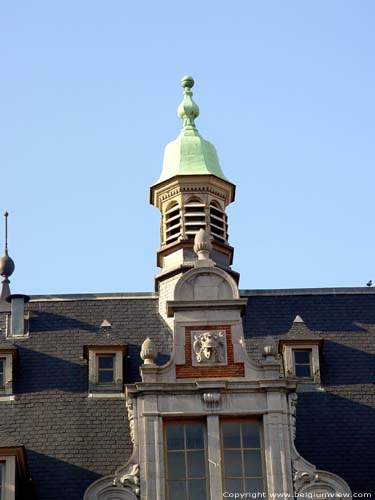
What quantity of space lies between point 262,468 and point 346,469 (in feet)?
9.76

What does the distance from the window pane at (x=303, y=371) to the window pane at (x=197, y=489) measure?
21.1ft

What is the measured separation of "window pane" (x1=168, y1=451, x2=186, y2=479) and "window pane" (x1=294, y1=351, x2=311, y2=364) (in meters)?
6.42

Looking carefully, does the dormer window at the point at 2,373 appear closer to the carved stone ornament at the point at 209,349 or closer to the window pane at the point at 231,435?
the carved stone ornament at the point at 209,349

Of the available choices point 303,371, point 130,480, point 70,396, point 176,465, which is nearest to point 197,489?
point 176,465

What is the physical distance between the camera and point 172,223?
53.9 meters

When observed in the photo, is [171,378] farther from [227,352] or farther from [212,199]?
[212,199]

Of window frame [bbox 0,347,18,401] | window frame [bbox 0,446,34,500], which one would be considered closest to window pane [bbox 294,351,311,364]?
window frame [bbox 0,347,18,401]

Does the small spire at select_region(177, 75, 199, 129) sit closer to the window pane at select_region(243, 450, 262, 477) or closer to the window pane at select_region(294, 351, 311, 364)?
the window pane at select_region(294, 351, 311, 364)

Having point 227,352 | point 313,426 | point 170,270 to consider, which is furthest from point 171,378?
point 170,270

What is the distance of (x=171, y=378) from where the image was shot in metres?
44.1

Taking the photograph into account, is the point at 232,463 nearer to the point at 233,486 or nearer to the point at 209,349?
the point at 233,486

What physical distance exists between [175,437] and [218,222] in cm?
1156

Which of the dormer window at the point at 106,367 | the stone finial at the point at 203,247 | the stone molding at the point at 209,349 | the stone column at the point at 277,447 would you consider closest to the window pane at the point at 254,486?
the stone column at the point at 277,447

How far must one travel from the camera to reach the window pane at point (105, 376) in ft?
158
